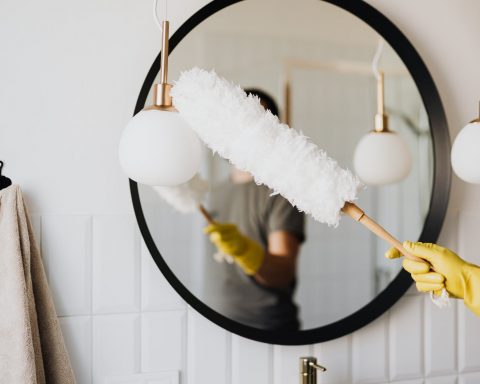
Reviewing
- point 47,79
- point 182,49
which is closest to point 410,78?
point 182,49

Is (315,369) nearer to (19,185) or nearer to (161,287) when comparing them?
(161,287)

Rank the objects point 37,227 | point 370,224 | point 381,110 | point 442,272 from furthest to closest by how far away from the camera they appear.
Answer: point 381,110, point 37,227, point 442,272, point 370,224

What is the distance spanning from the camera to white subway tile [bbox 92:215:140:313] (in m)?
1.00

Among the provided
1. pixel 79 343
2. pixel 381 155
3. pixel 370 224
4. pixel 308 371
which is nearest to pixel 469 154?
pixel 381 155

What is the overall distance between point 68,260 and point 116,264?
3.5 inches

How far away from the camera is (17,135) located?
969 mm

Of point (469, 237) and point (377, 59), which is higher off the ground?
point (377, 59)

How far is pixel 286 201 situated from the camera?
45.2 inches

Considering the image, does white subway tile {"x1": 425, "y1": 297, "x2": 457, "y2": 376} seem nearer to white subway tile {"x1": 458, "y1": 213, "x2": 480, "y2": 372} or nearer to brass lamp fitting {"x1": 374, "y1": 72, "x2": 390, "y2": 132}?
white subway tile {"x1": 458, "y1": 213, "x2": 480, "y2": 372}

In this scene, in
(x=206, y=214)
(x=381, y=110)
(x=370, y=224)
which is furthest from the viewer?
(x=381, y=110)

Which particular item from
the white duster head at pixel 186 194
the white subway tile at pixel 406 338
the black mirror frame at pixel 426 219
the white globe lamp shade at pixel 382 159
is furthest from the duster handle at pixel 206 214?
the white subway tile at pixel 406 338

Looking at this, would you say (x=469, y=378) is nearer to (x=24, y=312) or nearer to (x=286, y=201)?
(x=286, y=201)

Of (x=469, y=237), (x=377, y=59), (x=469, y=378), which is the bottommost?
(x=469, y=378)

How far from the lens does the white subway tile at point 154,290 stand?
1.03 m
